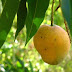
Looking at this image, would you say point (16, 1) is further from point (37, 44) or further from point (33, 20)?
point (37, 44)

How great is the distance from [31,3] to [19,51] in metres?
2.56

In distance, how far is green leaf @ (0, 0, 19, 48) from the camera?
750 mm

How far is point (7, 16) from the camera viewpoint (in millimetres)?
757

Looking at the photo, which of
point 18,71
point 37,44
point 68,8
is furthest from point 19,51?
point 68,8

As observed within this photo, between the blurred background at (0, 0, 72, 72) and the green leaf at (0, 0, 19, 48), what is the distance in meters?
0.13

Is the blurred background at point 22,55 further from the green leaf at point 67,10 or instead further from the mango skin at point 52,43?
the green leaf at point 67,10

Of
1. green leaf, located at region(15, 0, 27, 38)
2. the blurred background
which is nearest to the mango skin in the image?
green leaf, located at region(15, 0, 27, 38)

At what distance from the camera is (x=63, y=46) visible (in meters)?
0.91

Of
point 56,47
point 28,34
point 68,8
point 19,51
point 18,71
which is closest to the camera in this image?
point 68,8

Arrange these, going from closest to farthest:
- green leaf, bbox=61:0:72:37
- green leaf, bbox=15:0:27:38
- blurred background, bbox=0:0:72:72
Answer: green leaf, bbox=61:0:72:37 → green leaf, bbox=15:0:27:38 → blurred background, bbox=0:0:72:72

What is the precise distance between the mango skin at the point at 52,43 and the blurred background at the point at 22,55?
0.21 m

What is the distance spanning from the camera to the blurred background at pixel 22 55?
2.02 m

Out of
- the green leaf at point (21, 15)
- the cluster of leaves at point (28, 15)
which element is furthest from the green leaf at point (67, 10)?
the green leaf at point (21, 15)

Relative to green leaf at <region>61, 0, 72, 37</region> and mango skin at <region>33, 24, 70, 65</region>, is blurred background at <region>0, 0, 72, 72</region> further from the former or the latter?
green leaf at <region>61, 0, 72, 37</region>
